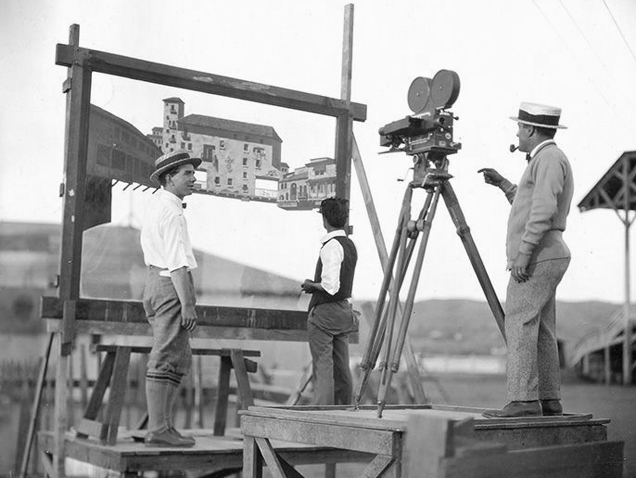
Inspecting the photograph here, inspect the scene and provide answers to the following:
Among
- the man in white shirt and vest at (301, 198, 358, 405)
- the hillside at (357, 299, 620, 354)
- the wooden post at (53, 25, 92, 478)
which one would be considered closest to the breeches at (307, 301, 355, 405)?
the man in white shirt and vest at (301, 198, 358, 405)

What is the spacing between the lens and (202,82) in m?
6.60

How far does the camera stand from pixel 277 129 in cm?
702

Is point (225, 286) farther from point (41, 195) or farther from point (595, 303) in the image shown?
point (595, 303)

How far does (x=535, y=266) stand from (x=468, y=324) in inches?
4041

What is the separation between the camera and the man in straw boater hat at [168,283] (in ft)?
17.5

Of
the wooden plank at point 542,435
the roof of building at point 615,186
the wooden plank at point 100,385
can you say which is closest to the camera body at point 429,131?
the wooden plank at point 542,435

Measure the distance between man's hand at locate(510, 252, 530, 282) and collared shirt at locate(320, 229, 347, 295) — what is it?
6.33 ft

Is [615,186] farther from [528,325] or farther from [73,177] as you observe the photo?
[528,325]

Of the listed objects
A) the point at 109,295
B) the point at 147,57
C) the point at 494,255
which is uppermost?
the point at 147,57

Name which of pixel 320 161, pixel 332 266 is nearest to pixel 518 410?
pixel 332 266

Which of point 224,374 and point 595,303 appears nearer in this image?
point 224,374

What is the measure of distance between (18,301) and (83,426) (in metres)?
21.1

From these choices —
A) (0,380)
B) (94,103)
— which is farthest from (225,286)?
(0,380)

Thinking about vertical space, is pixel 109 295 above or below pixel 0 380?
above
